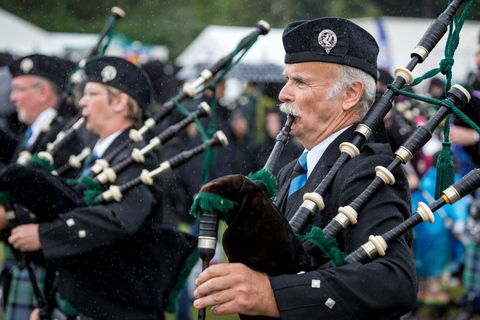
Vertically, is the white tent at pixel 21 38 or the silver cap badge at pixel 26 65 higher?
the silver cap badge at pixel 26 65

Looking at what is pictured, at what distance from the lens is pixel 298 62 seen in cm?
226

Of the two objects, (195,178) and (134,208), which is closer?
(134,208)

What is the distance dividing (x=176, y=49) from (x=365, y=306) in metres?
27.0

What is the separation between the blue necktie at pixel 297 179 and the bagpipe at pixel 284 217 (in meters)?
0.20

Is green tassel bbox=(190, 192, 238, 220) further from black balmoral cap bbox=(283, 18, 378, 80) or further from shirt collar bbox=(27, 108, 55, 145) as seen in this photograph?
shirt collar bbox=(27, 108, 55, 145)

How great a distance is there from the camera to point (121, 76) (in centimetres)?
395

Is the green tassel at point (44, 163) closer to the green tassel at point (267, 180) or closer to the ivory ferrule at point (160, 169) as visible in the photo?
the ivory ferrule at point (160, 169)

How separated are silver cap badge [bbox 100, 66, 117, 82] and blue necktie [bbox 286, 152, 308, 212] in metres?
1.86

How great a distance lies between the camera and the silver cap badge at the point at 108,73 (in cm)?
395

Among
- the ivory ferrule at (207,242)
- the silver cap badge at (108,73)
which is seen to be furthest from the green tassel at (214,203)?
the silver cap badge at (108,73)

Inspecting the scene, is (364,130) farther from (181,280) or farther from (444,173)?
(181,280)

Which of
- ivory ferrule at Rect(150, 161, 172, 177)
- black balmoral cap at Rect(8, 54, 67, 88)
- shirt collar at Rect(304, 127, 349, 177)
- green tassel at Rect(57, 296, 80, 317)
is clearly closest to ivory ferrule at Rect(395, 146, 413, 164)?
shirt collar at Rect(304, 127, 349, 177)

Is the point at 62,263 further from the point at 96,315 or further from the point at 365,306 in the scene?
the point at 365,306

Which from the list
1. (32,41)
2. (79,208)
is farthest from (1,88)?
(32,41)
